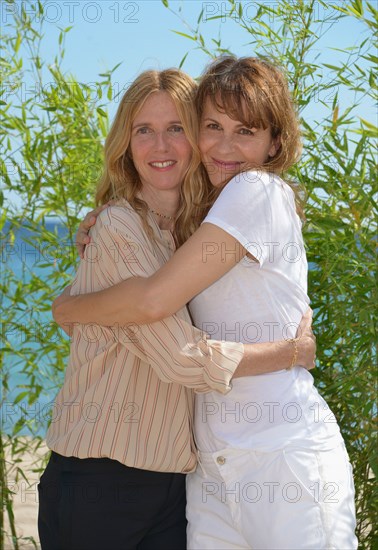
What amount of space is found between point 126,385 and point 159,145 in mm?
655

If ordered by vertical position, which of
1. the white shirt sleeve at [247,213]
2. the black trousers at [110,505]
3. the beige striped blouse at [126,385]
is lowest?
the black trousers at [110,505]

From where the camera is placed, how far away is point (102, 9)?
10.4 ft

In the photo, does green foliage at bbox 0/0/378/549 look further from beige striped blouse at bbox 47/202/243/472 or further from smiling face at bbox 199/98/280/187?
beige striped blouse at bbox 47/202/243/472

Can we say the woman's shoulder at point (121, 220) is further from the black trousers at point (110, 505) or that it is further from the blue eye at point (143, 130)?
the black trousers at point (110, 505)

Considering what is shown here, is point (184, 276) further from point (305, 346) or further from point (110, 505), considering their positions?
point (110, 505)

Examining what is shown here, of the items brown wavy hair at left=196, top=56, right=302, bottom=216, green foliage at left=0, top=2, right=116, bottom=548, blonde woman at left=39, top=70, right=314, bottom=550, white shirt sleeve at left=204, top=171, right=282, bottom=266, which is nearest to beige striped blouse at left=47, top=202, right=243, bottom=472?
blonde woman at left=39, top=70, right=314, bottom=550

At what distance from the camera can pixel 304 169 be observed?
3.22 metres

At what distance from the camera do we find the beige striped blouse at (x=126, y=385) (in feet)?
6.90

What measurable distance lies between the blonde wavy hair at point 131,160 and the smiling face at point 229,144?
4 cm

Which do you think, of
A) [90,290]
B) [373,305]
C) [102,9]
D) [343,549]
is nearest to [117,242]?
[90,290]

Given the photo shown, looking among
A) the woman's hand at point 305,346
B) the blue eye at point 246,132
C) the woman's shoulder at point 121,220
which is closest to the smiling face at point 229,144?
the blue eye at point 246,132

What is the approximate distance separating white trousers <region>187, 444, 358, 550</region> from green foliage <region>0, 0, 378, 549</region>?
3.17ft

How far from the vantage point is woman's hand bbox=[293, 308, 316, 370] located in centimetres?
217

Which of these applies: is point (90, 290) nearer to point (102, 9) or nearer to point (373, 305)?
point (373, 305)
